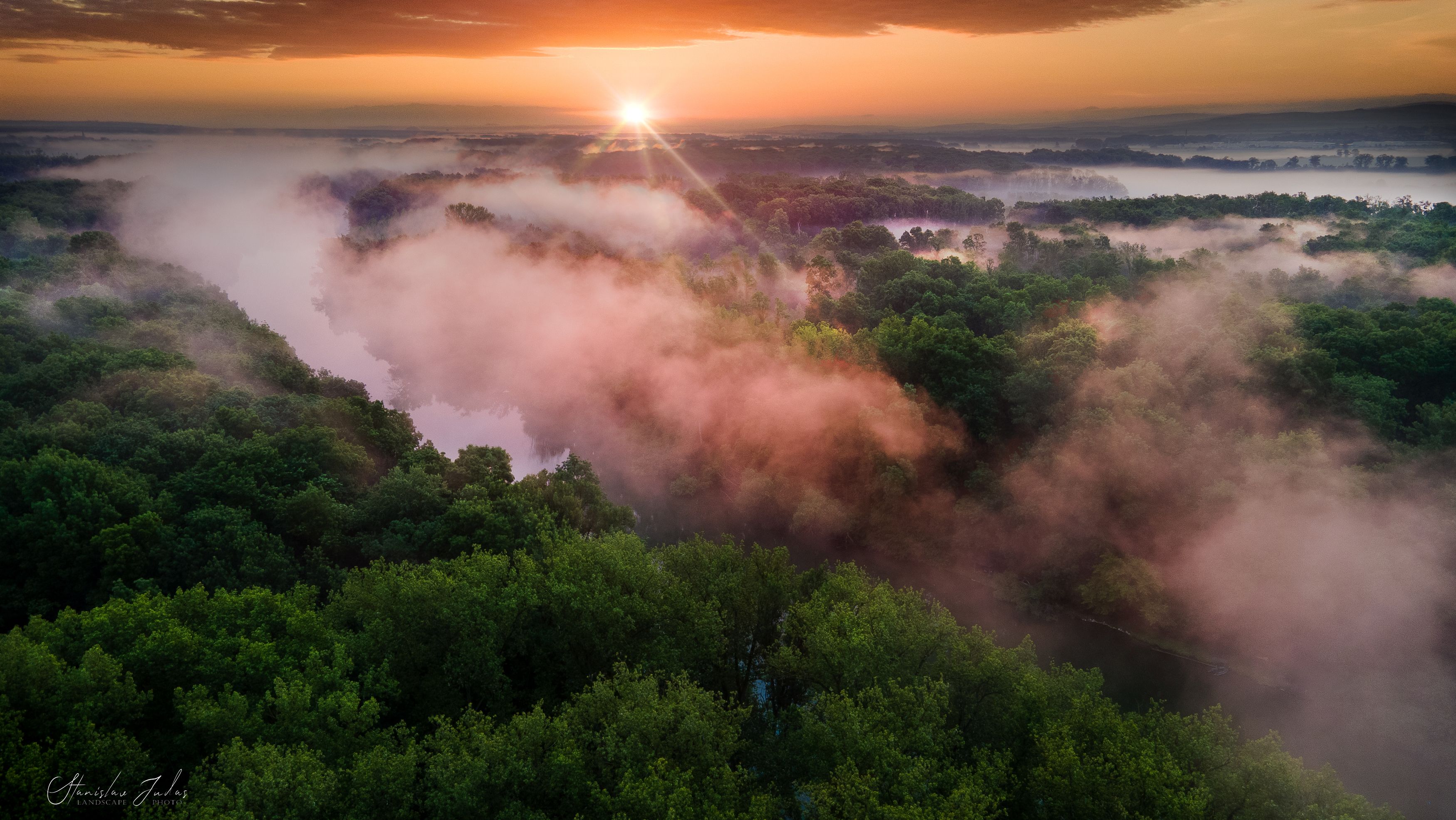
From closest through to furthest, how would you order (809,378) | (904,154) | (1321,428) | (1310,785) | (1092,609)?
(1310,785)
(1092,609)
(1321,428)
(809,378)
(904,154)

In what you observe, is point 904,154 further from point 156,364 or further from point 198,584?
point 198,584

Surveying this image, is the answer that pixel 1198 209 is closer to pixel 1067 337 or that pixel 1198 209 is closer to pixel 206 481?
pixel 1067 337

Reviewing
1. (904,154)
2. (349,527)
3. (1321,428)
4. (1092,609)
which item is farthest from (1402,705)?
(904,154)

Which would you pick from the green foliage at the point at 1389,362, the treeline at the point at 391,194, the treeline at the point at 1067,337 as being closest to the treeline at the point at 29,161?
the treeline at the point at 391,194

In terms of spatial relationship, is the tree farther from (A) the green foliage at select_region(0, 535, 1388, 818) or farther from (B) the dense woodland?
(A) the green foliage at select_region(0, 535, 1388, 818)

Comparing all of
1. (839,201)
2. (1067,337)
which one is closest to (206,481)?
Result: (1067,337)

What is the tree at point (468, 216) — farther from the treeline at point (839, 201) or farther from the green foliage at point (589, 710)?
the green foliage at point (589, 710)
